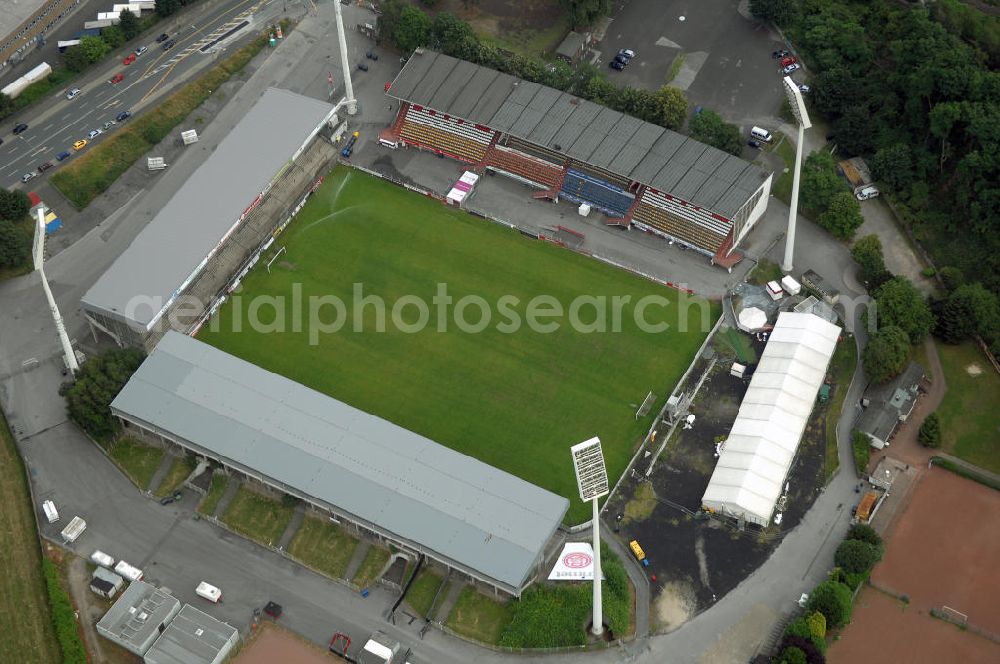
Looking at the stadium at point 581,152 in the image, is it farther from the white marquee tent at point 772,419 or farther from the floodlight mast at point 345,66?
the white marquee tent at point 772,419

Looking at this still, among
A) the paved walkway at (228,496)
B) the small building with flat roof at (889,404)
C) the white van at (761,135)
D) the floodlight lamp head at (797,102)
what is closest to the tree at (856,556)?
the small building with flat roof at (889,404)

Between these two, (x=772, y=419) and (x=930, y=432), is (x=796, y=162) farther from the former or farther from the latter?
(x=930, y=432)

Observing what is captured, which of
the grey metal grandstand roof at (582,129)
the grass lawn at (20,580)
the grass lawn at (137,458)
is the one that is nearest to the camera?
the grass lawn at (20,580)

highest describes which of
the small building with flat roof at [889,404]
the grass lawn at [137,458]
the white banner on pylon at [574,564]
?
the small building with flat roof at [889,404]

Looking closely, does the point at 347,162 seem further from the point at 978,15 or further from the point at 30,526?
the point at 978,15

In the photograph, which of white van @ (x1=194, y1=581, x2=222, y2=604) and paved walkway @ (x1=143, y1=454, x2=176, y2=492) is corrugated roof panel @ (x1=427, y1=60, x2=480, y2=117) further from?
white van @ (x1=194, y1=581, x2=222, y2=604)

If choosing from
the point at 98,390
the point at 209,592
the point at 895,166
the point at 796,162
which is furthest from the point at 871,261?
the point at 98,390
